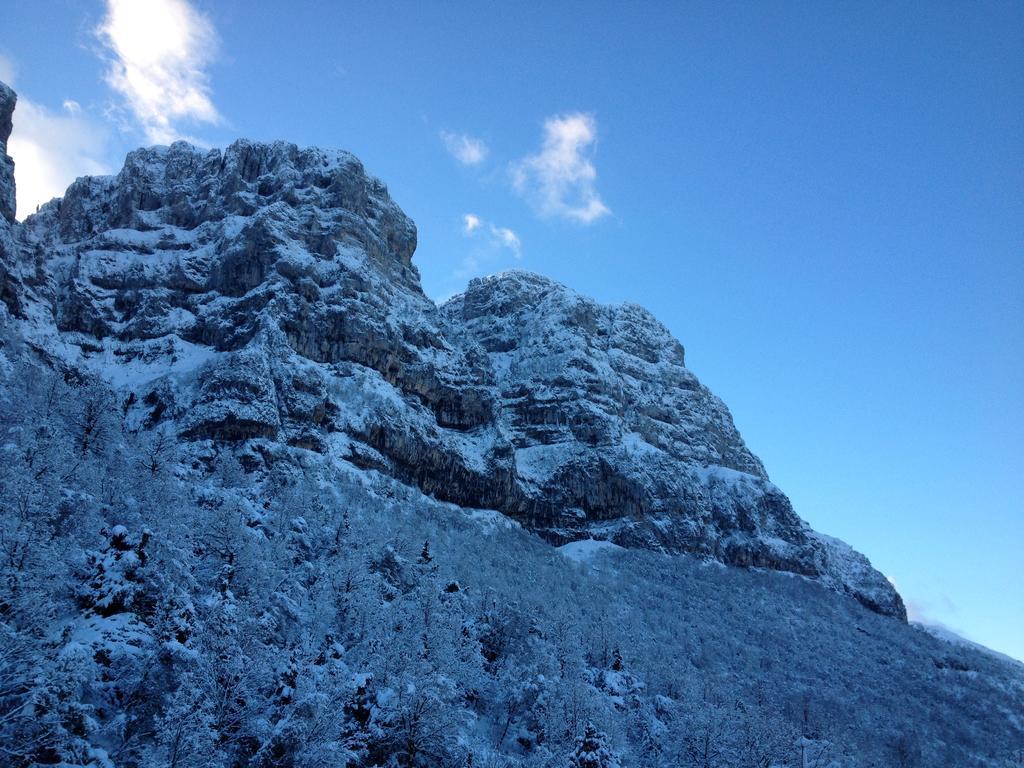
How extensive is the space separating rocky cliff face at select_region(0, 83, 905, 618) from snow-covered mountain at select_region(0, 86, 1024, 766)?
2.13 ft

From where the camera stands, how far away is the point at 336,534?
94.7 metres

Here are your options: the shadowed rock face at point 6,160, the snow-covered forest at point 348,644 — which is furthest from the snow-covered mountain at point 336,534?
the shadowed rock face at point 6,160

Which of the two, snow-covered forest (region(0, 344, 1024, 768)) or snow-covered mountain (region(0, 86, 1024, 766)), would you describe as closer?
snow-covered forest (region(0, 344, 1024, 768))

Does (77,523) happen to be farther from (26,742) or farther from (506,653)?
(506,653)

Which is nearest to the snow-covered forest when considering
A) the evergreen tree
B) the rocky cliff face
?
the evergreen tree

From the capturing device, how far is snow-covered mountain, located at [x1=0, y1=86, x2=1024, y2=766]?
49.8 metres

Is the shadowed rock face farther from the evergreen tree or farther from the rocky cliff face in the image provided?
the evergreen tree

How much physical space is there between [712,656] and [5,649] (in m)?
106

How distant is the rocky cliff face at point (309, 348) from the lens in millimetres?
130000

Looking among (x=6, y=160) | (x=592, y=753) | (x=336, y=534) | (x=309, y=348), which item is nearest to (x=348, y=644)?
(x=592, y=753)

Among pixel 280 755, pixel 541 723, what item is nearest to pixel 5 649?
pixel 280 755

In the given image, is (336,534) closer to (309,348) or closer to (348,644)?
(348,644)

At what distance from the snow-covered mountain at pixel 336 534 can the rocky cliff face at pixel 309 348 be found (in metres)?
0.65

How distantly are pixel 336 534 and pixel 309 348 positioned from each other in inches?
2409
